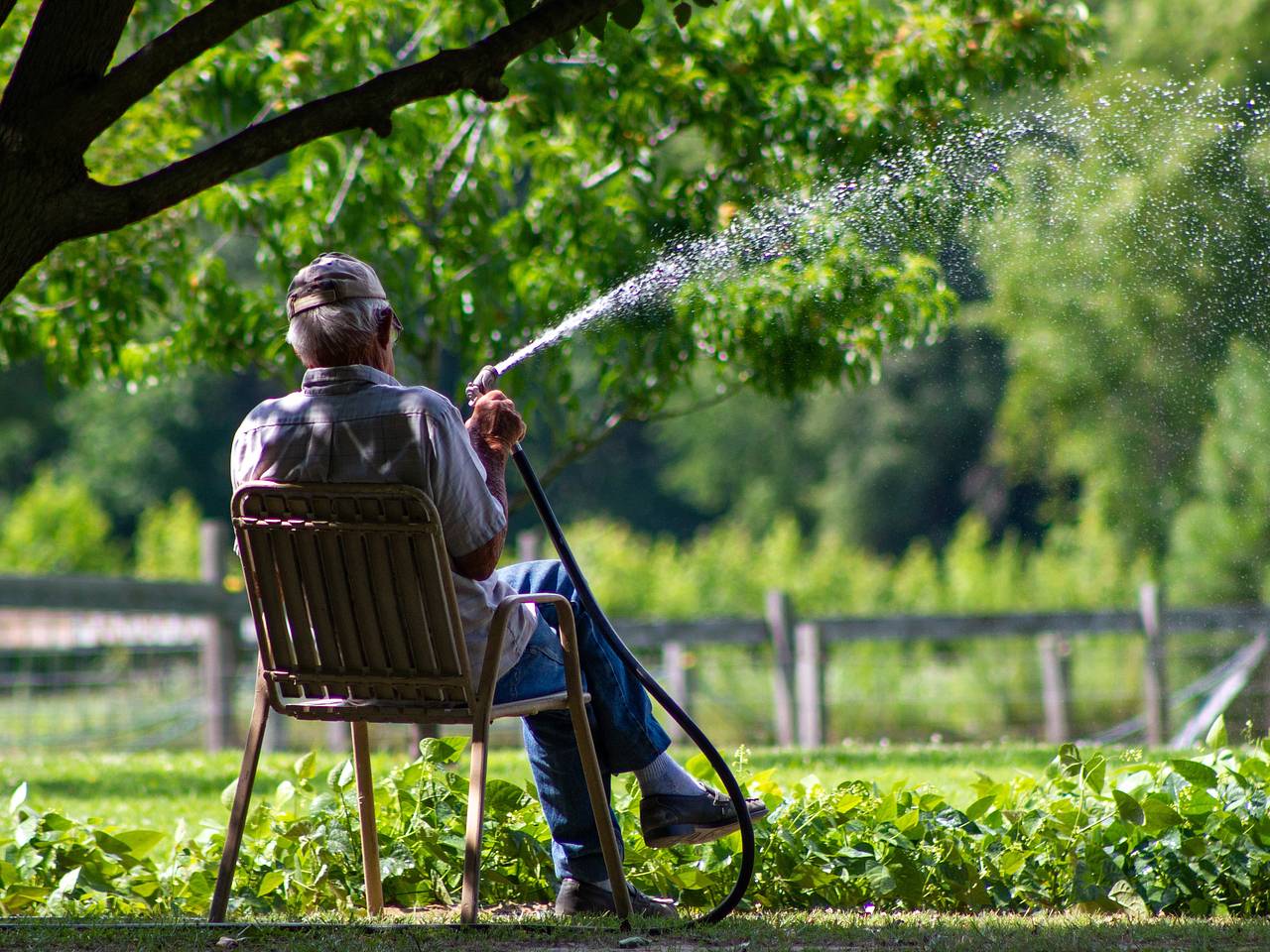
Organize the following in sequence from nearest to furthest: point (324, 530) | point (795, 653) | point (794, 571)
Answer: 1. point (324, 530)
2. point (795, 653)
3. point (794, 571)

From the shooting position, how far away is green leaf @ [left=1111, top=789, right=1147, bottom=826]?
3465mm

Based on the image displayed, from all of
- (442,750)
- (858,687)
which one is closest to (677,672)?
(858,687)

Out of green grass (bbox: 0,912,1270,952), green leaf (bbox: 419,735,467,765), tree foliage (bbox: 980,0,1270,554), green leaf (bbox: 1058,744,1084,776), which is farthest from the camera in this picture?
tree foliage (bbox: 980,0,1270,554)

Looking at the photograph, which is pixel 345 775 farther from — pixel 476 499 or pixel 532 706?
pixel 476 499

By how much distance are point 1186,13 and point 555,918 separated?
1705cm

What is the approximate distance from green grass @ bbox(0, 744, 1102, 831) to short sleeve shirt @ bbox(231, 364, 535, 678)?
1877 mm

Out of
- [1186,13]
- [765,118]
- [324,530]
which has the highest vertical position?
[1186,13]

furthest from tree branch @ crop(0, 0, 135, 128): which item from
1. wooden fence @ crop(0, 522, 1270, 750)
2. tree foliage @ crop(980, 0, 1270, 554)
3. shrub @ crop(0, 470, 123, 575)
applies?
shrub @ crop(0, 470, 123, 575)

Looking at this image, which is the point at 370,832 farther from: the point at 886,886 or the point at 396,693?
the point at 886,886

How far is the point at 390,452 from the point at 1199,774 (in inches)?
74.8

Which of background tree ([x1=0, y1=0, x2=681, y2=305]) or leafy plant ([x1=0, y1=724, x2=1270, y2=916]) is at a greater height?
background tree ([x1=0, y1=0, x2=681, y2=305])

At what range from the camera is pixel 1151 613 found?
11016mm

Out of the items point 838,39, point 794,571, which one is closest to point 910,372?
point 794,571

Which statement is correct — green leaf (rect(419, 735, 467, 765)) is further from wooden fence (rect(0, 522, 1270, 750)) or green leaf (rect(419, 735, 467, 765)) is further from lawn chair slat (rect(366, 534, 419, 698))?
wooden fence (rect(0, 522, 1270, 750))
